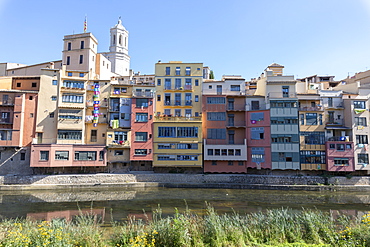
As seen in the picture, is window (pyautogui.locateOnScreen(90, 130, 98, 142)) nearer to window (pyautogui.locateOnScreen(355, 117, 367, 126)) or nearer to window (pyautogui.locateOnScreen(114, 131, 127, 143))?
window (pyautogui.locateOnScreen(114, 131, 127, 143))

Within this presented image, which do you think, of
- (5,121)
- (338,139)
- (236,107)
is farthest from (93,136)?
(338,139)

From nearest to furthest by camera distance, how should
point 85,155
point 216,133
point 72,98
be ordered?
point 85,155
point 72,98
point 216,133

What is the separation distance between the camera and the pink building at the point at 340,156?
3591 centimetres

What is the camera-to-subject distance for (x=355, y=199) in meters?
28.6

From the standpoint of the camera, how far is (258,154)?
37469 millimetres

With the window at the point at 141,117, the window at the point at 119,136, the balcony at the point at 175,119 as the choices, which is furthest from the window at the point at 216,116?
the window at the point at 119,136

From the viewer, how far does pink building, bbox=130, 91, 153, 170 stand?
37.6 m

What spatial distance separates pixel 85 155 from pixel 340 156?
117 feet

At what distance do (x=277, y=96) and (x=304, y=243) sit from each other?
30.4 metres

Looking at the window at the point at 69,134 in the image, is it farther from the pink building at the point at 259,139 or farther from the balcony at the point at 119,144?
the pink building at the point at 259,139

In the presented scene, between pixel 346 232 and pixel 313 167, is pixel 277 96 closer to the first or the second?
pixel 313 167

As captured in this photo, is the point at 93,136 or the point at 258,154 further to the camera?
the point at 93,136

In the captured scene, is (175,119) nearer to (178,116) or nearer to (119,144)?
(178,116)

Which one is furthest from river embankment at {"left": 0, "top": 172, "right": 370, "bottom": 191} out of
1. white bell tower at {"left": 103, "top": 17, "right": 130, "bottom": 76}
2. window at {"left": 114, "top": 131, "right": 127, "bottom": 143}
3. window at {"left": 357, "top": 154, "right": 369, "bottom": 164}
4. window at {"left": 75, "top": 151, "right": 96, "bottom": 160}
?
white bell tower at {"left": 103, "top": 17, "right": 130, "bottom": 76}
